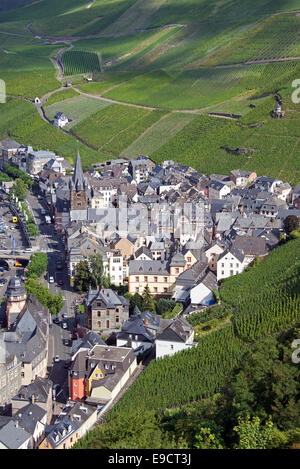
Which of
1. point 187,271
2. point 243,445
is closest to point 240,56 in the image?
point 187,271

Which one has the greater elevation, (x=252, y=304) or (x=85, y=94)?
(x=85, y=94)

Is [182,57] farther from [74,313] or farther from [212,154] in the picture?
[74,313]

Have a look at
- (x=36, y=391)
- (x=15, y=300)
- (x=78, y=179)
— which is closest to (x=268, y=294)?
(x=36, y=391)

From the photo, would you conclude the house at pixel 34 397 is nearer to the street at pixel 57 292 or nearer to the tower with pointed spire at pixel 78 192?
the street at pixel 57 292

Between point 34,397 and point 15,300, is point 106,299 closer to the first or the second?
point 15,300

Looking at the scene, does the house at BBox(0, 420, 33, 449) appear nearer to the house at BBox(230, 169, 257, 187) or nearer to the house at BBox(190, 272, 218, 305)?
the house at BBox(190, 272, 218, 305)

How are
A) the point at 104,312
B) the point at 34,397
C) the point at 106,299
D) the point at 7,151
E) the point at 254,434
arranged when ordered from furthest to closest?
the point at 7,151, the point at 106,299, the point at 104,312, the point at 34,397, the point at 254,434
